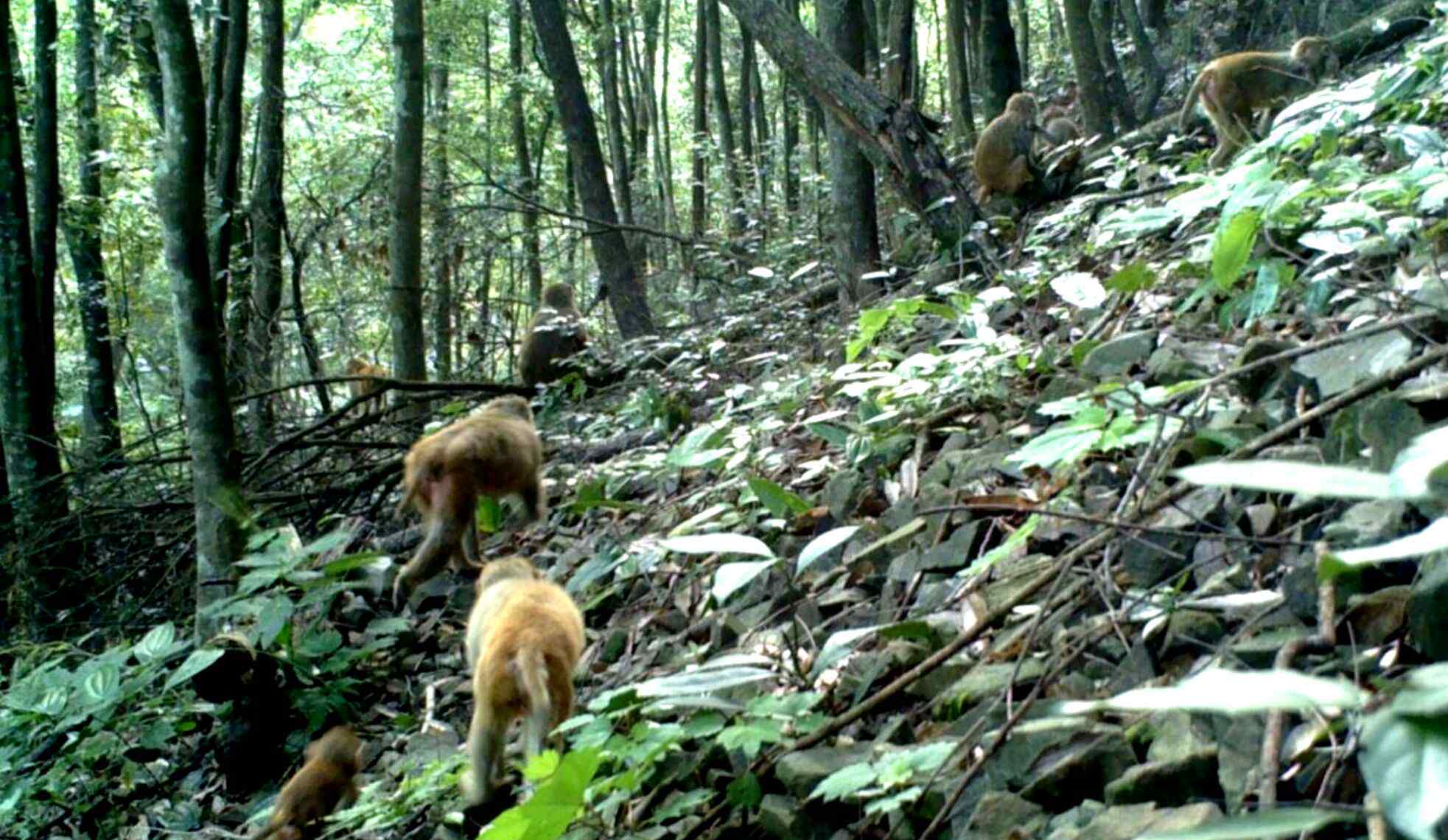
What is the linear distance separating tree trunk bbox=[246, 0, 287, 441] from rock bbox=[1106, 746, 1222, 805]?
10000 millimetres

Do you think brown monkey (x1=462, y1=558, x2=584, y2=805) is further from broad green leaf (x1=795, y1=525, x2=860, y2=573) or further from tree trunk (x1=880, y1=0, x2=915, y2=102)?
tree trunk (x1=880, y1=0, x2=915, y2=102)

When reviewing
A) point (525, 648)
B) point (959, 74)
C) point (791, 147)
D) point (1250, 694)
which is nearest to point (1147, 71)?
point (959, 74)

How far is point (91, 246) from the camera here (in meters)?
12.8

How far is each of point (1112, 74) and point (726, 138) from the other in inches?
279

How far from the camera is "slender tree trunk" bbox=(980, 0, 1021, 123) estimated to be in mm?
11516

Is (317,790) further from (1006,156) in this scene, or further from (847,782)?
(1006,156)

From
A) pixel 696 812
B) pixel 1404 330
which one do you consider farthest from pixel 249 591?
pixel 1404 330

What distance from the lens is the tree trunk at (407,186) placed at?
32.0ft

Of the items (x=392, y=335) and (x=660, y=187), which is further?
(x=660, y=187)

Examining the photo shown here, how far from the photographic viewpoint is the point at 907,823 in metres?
2.86

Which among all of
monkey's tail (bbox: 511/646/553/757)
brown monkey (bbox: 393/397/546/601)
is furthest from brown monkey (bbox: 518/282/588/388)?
monkey's tail (bbox: 511/646/553/757)

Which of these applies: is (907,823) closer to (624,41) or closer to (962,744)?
(962,744)

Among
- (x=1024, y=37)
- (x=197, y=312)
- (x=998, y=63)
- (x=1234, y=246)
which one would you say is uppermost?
(x=1024, y=37)

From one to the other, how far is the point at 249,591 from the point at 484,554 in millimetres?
1851
